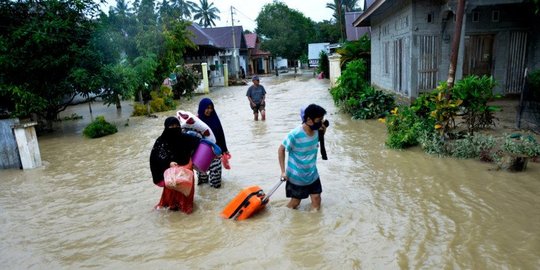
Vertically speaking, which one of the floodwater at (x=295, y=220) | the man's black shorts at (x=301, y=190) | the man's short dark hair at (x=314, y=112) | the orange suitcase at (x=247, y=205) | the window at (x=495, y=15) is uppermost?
the window at (x=495, y=15)

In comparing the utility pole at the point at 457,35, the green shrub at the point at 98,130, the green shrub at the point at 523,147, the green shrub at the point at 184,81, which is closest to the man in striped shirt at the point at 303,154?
the green shrub at the point at 523,147

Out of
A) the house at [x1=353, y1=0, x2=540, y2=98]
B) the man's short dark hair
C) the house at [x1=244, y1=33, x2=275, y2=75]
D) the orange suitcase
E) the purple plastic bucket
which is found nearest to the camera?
the man's short dark hair

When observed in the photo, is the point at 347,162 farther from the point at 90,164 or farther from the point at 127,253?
the point at 90,164

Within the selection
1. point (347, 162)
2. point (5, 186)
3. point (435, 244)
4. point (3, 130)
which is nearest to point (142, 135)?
point (3, 130)

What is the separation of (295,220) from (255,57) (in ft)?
162

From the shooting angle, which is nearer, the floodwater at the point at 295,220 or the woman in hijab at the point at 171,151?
the floodwater at the point at 295,220

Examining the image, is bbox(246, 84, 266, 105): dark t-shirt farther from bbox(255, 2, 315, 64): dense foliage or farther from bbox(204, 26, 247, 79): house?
bbox(255, 2, 315, 64): dense foliage

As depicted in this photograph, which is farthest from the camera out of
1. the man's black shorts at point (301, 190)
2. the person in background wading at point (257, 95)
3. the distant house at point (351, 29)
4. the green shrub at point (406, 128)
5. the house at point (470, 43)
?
the distant house at point (351, 29)

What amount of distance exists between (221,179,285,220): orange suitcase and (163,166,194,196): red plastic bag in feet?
2.01

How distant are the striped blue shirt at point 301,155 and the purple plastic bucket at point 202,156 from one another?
121 cm

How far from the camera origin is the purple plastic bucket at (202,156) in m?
5.29

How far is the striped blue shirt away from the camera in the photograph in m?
4.55

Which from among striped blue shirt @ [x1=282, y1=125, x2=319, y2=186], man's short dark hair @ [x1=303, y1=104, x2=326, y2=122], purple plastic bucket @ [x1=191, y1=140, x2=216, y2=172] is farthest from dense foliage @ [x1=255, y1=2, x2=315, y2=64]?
man's short dark hair @ [x1=303, y1=104, x2=326, y2=122]

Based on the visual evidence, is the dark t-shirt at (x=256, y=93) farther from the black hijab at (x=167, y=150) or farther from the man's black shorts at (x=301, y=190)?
the man's black shorts at (x=301, y=190)
